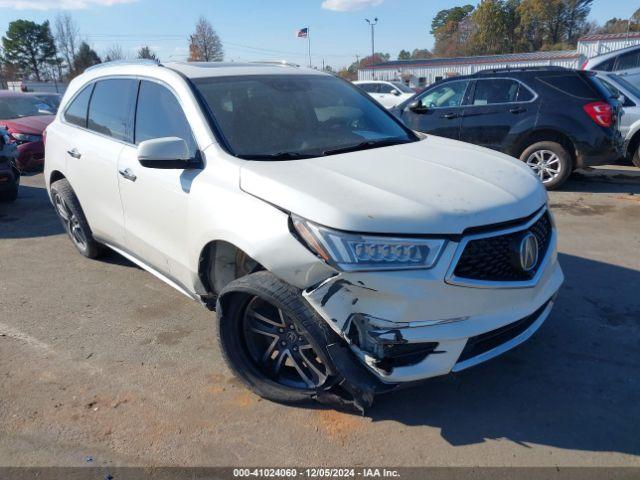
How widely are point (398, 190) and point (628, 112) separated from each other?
24.8ft

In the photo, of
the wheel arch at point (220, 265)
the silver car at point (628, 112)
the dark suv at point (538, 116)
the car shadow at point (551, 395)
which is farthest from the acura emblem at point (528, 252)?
the silver car at point (628, 112)

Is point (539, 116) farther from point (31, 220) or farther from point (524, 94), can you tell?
point (31, 220)

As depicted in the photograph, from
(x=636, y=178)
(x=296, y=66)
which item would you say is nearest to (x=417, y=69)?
(x=636, y=178)

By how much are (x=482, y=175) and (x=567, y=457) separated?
Result: 151 centimetres

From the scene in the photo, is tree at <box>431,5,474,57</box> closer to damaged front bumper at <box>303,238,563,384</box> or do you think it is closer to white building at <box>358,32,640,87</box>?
white building at <box>358,32,640,87</box>

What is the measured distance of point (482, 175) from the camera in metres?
3.01

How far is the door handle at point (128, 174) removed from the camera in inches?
147

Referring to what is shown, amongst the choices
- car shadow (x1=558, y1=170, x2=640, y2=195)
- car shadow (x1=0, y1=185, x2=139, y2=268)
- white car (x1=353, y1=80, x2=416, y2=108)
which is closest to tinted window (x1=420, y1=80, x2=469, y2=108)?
car shadow (x1=558, y1=170, x2=640, y2=195)

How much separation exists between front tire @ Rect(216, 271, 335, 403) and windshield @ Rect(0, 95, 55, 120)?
10.7 metres

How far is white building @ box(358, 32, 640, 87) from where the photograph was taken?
41781 millimetres

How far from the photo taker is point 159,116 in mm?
3719

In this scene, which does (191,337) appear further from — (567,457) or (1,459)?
(567,457)

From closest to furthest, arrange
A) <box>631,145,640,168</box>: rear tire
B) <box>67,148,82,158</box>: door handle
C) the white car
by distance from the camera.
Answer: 1. <box>67,148,82,158</box>: door handle
2. <box>631,145,640,168</box>: rear tire
3. the white car

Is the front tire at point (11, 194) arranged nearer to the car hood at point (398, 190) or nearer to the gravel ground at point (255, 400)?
the gravel ground at point (255, 400)
